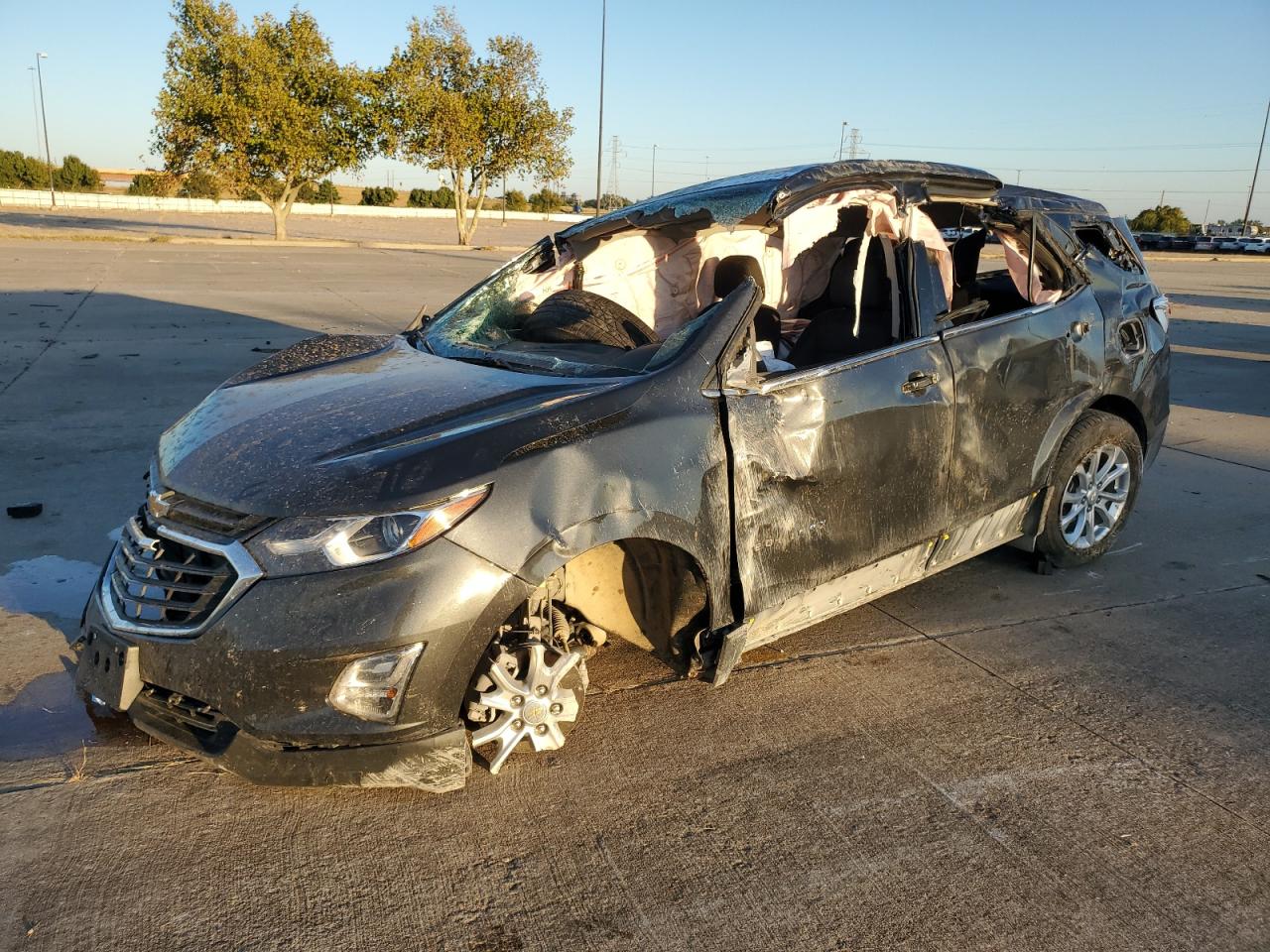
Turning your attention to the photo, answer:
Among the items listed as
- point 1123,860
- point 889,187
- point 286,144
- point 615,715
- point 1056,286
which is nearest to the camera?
point 1123,860

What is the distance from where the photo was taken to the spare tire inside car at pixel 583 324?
4.10m

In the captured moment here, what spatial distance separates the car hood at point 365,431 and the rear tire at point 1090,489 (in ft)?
8.34

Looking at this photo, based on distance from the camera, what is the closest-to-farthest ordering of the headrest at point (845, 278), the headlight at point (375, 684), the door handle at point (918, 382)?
1. the headlight at point (375, 684)
2. the door handle at point (918, 382)
3. the headrest at point (845, 278)

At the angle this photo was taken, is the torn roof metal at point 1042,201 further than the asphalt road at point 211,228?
No

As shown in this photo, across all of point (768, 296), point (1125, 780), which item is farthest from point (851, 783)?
point (768, 296)

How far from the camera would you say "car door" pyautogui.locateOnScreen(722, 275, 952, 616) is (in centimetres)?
328

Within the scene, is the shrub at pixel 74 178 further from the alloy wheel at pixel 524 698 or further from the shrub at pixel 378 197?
the alloy wheel at pixel 524 698

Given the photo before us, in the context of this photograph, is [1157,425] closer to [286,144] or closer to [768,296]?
[768,296]

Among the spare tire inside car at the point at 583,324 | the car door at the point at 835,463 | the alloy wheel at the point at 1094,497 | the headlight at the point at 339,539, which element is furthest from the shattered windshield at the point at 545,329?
the alloy wheel at the point at 1094,497

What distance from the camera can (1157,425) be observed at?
5211mm

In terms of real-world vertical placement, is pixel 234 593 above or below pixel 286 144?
below

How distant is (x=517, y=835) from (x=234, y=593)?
106cm

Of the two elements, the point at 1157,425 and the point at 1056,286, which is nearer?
the point at 1056,286

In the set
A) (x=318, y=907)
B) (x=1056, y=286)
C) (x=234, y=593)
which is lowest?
(x=318, y=907)
